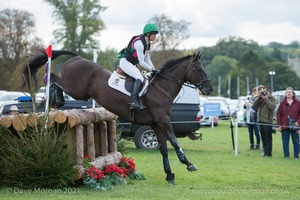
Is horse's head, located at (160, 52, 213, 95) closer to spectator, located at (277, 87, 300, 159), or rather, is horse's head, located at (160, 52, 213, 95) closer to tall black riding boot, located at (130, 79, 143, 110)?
tall black riding boot, located at (130, 79, 143, 110)

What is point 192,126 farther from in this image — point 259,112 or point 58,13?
point 58,13

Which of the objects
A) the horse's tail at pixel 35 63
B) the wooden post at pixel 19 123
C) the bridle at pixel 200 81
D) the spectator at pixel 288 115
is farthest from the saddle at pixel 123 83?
the spectator at pixel 288 115

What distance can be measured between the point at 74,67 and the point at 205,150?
9174 millimetres

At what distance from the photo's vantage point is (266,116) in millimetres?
17672

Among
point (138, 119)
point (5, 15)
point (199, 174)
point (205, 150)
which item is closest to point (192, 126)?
point (205, 150)

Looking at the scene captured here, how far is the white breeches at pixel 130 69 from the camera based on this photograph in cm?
1088

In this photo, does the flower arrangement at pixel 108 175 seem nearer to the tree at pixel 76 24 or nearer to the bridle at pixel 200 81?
the bridle at pixel 200 81

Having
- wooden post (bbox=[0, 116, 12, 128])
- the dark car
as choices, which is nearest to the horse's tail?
wooden post (bbox=[0, 116, 12, 128])

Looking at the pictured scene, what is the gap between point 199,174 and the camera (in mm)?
12203

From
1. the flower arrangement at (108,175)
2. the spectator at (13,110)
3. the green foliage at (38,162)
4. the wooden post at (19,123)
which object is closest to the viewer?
the green foliage at (38,162)

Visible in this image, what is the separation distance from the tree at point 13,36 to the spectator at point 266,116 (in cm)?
3711

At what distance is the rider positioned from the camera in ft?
35.1

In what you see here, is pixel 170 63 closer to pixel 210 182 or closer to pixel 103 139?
pixel 103 139

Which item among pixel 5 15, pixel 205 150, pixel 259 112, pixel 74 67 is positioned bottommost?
pixel 205 150
